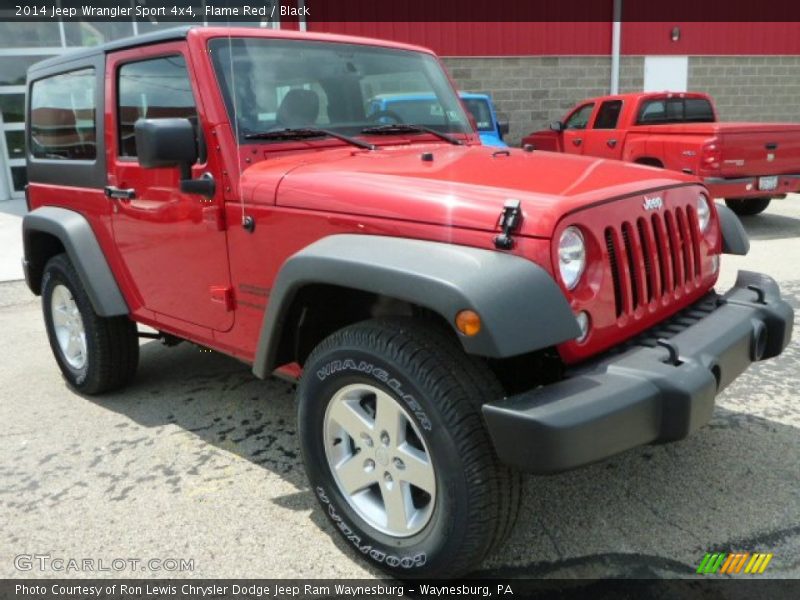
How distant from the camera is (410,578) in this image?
238cm

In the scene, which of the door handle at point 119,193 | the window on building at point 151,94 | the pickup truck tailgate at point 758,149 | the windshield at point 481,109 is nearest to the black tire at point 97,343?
the door handle at point 119,193

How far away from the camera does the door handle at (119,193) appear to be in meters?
3.52

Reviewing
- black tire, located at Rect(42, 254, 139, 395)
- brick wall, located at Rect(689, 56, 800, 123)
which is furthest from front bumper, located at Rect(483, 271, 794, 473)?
brick wall, located at Rect(689, 56, 800, 123)

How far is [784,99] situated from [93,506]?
18.1m

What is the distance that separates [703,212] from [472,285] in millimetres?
1459

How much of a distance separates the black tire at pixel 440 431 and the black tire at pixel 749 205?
30.1 ft

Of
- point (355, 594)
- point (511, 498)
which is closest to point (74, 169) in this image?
point (355, 594)

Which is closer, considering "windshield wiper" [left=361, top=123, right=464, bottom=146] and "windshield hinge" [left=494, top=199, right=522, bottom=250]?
"windshield hinge" [left=494, top=199, right=522, bottom=250]

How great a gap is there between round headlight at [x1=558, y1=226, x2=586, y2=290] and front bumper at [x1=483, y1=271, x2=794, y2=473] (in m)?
0.29

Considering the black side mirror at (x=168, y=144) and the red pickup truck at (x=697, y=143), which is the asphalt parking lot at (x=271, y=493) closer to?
the black side mirror at (x=168, y=144)

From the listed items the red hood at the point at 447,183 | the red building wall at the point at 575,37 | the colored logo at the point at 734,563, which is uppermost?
the red building wall at the point at 575,37

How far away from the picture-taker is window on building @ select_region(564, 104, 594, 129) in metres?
11.0

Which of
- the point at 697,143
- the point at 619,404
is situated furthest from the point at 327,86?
Result: the point at 697,143

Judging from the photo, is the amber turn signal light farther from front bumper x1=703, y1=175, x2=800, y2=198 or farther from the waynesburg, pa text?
front bumper x1=703, y1=175, x2=800, y2=198
